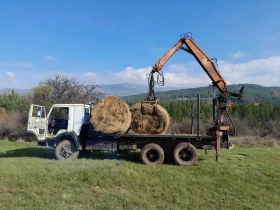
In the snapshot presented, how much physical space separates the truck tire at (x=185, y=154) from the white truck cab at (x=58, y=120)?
12.5 feet

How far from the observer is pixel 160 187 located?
7.82m

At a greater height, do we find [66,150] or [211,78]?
[211,78]

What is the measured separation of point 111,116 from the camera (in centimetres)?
1070

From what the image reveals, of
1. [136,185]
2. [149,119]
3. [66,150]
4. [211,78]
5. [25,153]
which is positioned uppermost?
[211,78]

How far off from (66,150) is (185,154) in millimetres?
4598

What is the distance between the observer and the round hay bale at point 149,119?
11.0m

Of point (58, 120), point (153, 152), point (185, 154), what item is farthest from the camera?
point (58, 120)

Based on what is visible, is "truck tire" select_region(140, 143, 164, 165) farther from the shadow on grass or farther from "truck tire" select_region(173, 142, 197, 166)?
the shadow on grass

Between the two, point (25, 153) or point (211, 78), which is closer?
point (211, 78)

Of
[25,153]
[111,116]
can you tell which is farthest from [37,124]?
[111,116]

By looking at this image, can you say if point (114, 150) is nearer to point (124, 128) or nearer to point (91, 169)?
point (124, 128)

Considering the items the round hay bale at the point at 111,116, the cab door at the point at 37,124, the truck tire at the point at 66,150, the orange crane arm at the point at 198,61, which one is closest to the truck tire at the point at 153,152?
the round hay bale at the point at 111,116

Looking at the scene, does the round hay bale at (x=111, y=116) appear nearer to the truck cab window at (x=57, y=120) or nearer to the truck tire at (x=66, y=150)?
the truck tire at (x=66, y=150)

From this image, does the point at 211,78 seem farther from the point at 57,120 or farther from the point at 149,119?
the point at 57,120
